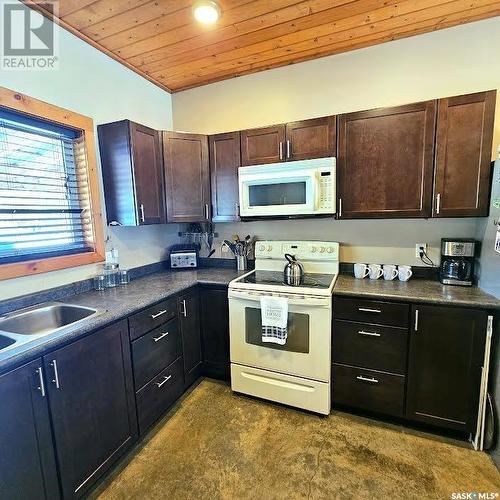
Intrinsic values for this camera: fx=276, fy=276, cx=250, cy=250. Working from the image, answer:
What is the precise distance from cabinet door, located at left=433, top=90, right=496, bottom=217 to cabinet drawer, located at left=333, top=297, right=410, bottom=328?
29.1 inches

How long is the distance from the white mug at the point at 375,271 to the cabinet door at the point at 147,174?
5.85 feet

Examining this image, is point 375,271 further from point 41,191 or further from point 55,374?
point 41,191

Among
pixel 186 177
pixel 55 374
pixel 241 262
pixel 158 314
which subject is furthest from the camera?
pixel 241 262

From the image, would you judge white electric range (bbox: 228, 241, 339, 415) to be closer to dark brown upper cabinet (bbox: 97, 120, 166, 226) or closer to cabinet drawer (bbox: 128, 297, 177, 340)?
cabinet drawer (bbox: 128, 297, 177, 340)

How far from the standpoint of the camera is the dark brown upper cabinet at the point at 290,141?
2.10m

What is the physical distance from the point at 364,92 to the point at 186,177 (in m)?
1.65

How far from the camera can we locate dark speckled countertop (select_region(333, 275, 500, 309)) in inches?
65.1

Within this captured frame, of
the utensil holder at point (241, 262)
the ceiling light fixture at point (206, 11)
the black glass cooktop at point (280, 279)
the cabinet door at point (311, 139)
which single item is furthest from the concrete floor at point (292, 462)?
the ceiling light fixture at point (206, 11)

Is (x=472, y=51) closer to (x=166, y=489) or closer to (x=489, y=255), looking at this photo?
(x=489, y=255)

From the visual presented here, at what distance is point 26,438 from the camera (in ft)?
3.79

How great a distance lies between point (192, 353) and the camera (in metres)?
2.32

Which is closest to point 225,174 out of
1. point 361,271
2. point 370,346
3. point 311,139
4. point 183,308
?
point 311,139

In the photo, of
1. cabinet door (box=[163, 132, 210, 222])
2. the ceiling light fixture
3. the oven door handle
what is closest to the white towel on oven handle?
the oven door handle

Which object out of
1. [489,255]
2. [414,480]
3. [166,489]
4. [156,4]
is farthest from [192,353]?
[156,4]
